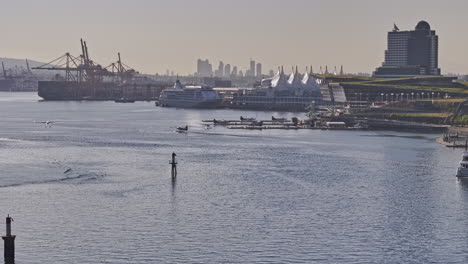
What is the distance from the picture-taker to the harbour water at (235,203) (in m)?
33.9

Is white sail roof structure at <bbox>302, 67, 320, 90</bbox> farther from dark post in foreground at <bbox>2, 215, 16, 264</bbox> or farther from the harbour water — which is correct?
dark post in foreground at <bbox>2, 215, 16, 264</bbox>

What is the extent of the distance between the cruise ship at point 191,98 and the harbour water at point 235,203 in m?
88.9

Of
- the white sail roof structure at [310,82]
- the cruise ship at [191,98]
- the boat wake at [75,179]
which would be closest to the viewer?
the boat wake at [75,179]

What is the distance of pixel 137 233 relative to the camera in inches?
1435

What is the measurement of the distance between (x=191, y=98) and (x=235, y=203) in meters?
124

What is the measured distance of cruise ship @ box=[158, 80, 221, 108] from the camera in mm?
165125

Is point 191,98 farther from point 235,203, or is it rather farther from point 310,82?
point 235,203

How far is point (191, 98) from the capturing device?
167 m

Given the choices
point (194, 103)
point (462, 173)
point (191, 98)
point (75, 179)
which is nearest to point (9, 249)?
point (75, 179)

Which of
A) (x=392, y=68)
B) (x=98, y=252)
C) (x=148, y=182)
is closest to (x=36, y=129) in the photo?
(x=148, y=182)

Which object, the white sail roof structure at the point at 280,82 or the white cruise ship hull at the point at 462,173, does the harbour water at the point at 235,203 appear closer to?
the white cruise ship hull at the point at 462,173

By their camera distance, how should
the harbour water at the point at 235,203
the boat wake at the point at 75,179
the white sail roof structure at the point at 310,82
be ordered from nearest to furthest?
the harbour water at the point at 235,203 → the boat wake at the point at 75,179 → the white sail roof structure at the point at 310,82

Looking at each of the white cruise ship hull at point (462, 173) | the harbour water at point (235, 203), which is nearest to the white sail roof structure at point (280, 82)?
the harbour water at point (235, 203)

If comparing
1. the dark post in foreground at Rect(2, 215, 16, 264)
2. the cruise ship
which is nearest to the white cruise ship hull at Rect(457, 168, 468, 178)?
the dark post in foreground at Rect(2, 215, 16, 264)
